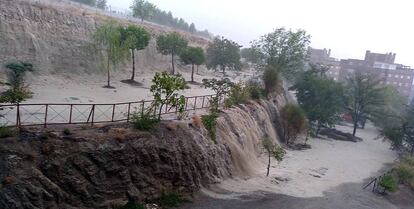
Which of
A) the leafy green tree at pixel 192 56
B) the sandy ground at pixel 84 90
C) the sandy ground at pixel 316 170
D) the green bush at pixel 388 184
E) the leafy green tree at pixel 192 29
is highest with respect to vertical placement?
the leafy green tree at pixel 192 29

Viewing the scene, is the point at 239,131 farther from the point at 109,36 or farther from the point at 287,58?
the point at 287,58

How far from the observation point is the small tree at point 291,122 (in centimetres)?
4175

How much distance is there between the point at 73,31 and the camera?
1796 inches

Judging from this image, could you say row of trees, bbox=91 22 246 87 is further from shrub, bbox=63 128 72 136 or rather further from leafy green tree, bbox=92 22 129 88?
shrub, bbox=63 128 72 136

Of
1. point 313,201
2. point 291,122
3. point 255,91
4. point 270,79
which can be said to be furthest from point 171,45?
point 313,201

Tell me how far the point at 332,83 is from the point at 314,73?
18.3 feet

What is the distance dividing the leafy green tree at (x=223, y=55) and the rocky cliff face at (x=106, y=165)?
4076 cm

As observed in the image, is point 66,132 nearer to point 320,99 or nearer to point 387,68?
point 320,99

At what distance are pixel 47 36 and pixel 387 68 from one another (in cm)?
10954

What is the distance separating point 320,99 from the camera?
170ft

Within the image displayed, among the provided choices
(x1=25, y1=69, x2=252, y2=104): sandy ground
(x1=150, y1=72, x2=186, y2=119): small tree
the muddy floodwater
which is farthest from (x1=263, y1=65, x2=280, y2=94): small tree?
(x1=150, y1=72, x2=186, y2=119): small tree

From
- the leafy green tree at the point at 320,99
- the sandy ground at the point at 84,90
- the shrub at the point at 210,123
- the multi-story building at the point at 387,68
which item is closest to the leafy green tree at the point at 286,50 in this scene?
the leafy green tree at the point at 320,99

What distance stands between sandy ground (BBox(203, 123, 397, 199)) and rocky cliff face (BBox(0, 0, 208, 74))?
2343cm

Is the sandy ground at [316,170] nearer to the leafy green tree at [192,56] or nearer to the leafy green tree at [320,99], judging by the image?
the leafy green tree at [320,99]
